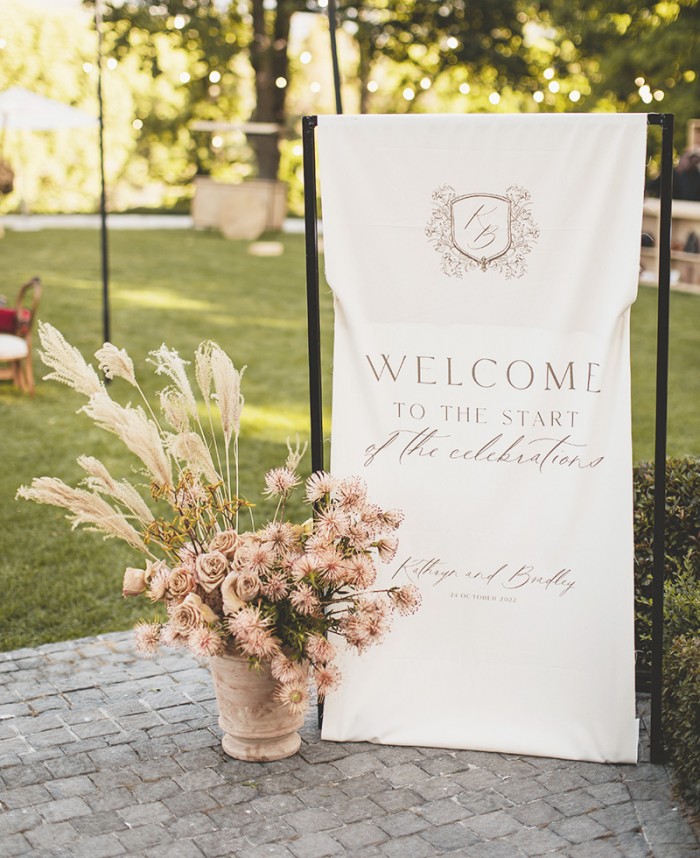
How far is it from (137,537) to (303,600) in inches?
29.8

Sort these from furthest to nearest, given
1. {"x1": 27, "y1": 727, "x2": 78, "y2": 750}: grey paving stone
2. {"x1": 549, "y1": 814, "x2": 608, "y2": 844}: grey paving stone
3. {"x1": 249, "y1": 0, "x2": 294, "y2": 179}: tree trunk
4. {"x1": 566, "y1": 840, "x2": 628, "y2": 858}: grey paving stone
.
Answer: {"x1": 249, "y1": 0, "x2": 294, "y2": 179}: tree trunk, {"x1": 27, "y1": 727, "x2": 78, "y2": 750}: grey paving stone, {"x1": 549, "y1": 814, "x2": 608, "y2": 844}: grey paving stone, {"x1": 566, "y1": 840, "x2": 628, "y2": 858}: grey paving stone

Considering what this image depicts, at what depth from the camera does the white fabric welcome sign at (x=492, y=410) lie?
14.3 feet

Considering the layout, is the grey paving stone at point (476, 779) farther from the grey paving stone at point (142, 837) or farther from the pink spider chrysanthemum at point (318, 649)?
the grey paving stone at point (142, 837)

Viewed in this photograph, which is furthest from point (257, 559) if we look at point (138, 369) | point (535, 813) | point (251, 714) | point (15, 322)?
point (138, 369)

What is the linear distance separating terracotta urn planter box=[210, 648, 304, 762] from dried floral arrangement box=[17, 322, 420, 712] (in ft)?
0.32

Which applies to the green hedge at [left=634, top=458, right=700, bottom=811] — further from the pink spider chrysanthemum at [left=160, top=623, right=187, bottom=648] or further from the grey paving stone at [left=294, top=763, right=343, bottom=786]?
the pink spider chrysanthemum at [left=160, top=623, right=187, bottom=648]

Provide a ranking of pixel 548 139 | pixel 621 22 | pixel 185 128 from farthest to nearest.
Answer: pixel 185 128 < pixel 621 22 < pixel 548 139

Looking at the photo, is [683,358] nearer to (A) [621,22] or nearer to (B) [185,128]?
(A) [621,22]

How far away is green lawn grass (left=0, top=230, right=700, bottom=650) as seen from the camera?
6.77 meters

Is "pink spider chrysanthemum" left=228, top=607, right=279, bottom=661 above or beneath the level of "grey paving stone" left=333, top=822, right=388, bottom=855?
above

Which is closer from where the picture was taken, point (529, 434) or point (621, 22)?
point (529, 434)

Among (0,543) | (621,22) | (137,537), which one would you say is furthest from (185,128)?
(137,537)

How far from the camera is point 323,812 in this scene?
14.1ft

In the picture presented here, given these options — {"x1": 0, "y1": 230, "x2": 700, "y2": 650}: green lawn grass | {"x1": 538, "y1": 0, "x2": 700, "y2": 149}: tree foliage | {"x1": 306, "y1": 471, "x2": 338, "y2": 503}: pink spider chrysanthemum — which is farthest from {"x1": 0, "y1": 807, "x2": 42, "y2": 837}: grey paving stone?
{"x1": 538, "y1": 0, "x2": 700, "y2": 149}: tree foliage
